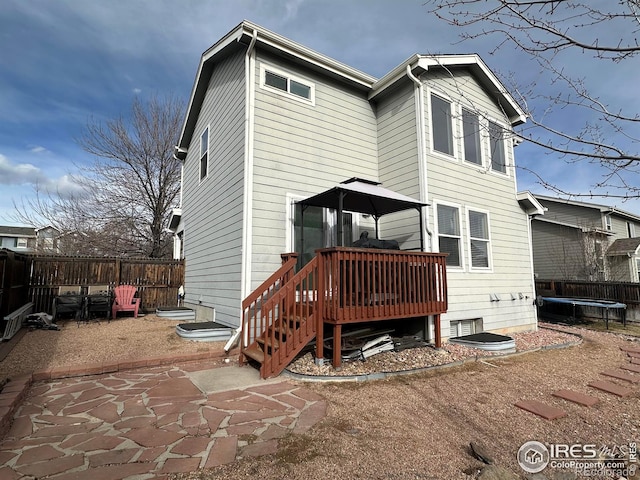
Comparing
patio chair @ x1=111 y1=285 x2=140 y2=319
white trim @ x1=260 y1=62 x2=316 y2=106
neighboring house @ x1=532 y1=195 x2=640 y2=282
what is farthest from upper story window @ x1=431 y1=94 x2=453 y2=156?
neighboring house @ x1=532 y1=195 x2=640 y2=282

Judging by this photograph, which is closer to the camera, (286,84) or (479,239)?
(286,84)

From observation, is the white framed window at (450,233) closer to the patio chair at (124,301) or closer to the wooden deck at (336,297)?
the wooden deck at (336,297)

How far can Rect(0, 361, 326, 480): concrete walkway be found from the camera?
8.05 ft

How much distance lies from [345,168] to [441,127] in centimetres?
239

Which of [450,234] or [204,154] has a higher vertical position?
[204,154]

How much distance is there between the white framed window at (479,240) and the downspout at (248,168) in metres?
5.04

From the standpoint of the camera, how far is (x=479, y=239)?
8.12 metres

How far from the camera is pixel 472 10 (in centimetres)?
258

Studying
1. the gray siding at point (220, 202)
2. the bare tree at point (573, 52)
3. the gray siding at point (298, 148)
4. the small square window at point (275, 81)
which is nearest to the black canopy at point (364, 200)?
the gray siding at point (298, 148)

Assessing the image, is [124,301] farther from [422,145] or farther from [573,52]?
[573,52]

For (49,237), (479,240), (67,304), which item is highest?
(49,237)

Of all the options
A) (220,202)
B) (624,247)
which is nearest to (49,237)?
(220,202)

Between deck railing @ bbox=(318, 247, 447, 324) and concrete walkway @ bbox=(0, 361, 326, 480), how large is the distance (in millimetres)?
1333

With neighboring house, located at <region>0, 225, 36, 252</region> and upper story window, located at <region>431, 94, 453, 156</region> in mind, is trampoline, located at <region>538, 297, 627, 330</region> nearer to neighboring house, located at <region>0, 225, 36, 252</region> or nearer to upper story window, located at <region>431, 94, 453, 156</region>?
upper story window, located at <region>431, 94, 453, 156</region>
